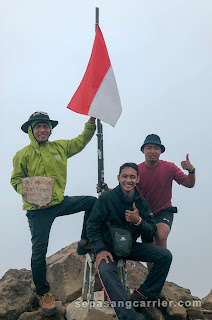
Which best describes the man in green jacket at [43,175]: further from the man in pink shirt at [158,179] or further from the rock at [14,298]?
the man in pink shirt at [158,179]

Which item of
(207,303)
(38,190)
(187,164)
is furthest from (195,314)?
(38,190)

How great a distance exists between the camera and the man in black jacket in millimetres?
4898

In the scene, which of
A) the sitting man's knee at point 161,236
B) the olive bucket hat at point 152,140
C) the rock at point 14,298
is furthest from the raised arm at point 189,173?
the rock at point 14,298

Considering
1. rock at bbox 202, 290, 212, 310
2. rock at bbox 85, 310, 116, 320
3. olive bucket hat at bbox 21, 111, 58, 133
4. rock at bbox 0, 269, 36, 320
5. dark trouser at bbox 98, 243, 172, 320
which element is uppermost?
olive bucket hat at bbox 21, 111, 58, 133

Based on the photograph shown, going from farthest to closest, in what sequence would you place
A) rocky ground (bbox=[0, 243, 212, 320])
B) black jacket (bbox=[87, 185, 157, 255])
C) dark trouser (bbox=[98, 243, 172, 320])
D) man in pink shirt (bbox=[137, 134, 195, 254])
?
man in pink shirt (bbox=[137, 134, 195, 254]) → rocky ground (bbox=[0, 243, 212, 320]) → black jacket (bbox=[87, 185, 157, 255]) → dark trouser (bbox=[98, 243, 172, 320])

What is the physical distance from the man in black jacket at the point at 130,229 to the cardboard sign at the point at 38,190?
107cm

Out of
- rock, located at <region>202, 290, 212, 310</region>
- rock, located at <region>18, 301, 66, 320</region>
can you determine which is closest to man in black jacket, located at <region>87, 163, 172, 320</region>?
rock, located at <region>18, 301, 66, 320</region>

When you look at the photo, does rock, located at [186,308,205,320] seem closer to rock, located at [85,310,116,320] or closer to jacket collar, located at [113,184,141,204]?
rock, located at [85,310,116,320]

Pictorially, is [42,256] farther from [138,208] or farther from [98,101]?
[98,101]

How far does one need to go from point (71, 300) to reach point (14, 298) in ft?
4.35

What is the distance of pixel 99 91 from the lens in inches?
267

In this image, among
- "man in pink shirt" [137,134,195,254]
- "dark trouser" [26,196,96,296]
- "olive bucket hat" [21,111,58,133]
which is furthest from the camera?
"man in pink shirt" [137,134,195,254]

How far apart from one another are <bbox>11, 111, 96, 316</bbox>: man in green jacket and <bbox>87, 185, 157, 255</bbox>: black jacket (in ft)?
2.73

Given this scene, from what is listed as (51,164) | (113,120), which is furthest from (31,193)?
(113,120)
